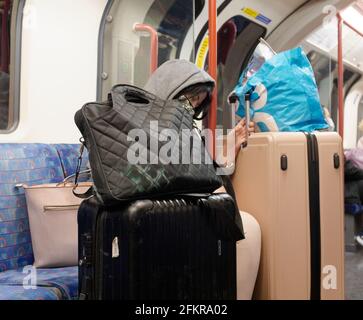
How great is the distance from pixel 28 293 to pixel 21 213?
20.7 inches

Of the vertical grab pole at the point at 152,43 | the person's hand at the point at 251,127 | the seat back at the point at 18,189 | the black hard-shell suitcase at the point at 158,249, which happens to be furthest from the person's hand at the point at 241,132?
the seat back at the point at 18,189

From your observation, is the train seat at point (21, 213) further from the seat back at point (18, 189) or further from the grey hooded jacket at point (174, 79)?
the grey hooded jacket at point (174, 79)

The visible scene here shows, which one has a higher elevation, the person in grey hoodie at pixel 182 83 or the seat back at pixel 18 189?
the person in grey hoodie at pixel 182 83

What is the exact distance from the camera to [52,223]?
170 centimetres

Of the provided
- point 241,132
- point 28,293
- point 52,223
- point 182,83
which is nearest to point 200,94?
point 182,83

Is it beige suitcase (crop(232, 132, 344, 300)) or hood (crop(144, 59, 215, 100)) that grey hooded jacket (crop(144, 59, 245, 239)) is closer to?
hood (crop(144, 59, 215, 100))

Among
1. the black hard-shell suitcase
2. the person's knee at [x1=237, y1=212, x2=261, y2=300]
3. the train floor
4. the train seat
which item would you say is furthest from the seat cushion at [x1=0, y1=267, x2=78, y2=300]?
the train floor

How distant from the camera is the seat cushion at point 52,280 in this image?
1.50 meters

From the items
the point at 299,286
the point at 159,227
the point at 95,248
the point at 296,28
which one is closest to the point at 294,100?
the point at 299,286

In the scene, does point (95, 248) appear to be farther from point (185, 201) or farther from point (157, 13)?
point (157, 13)

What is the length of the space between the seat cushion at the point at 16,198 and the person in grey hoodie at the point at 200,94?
71 centimetres

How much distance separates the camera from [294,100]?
1976mm

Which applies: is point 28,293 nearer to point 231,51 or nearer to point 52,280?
point 52,280

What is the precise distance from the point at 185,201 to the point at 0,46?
145 centimetres
